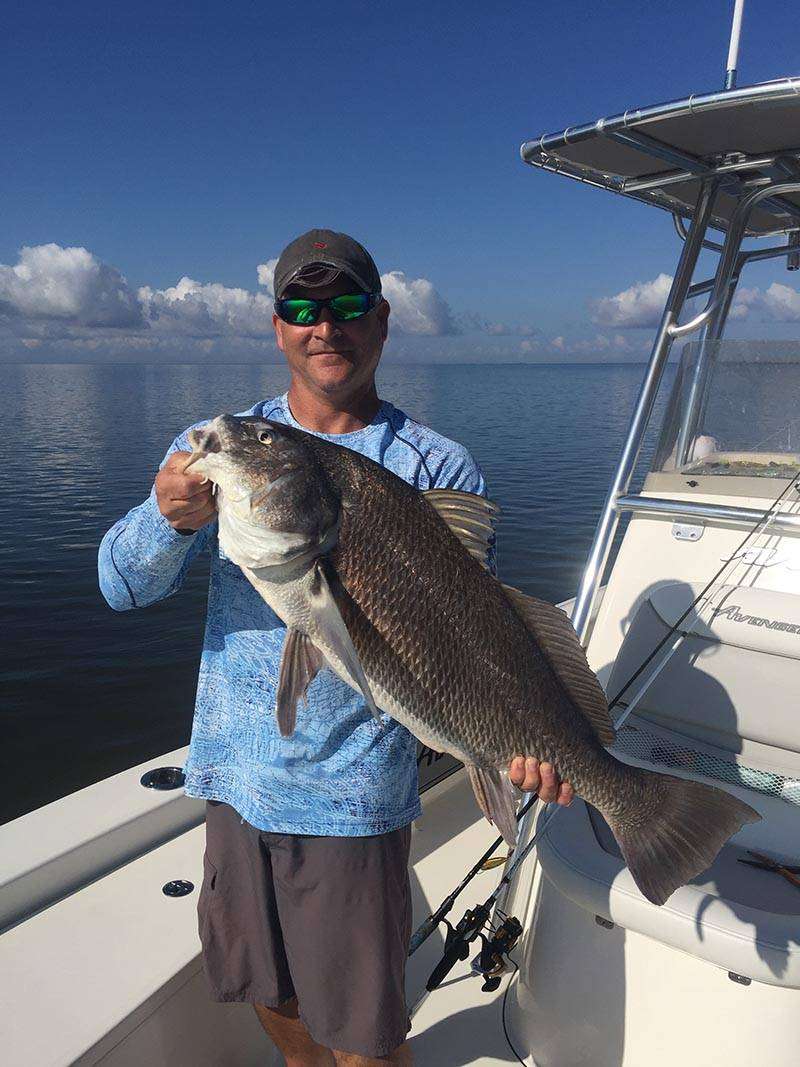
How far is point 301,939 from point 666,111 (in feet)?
12.0

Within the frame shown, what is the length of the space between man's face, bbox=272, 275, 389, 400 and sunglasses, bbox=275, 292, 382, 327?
0.04ft

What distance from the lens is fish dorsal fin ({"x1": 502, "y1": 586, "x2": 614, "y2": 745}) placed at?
7.80 ft

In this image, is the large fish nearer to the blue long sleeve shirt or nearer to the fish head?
the fish head

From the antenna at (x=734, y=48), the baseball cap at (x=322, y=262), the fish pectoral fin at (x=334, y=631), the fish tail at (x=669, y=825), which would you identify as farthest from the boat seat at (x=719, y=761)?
the antenna at (x=734, y=48)

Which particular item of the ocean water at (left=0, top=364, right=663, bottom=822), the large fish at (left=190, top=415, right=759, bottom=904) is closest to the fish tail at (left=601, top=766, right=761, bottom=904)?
the large fish at (left=190, top=415, right=759, bottom=904)

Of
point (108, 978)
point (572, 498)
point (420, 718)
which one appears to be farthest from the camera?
point (572, 498)

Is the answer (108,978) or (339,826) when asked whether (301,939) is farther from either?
(108,978)

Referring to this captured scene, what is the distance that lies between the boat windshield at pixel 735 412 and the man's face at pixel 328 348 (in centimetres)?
262

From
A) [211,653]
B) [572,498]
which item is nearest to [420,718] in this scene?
[211,653]

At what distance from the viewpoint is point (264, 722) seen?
234 cm

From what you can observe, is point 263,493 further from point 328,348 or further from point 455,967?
point 455,967

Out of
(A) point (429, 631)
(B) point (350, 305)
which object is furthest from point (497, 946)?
(B) point (350, 305)

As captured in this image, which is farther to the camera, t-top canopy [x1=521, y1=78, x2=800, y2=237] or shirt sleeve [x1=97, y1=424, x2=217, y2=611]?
t-top canopy [x1=521, y1=78, x2=800, y2=237]

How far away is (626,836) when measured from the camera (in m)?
2.35
